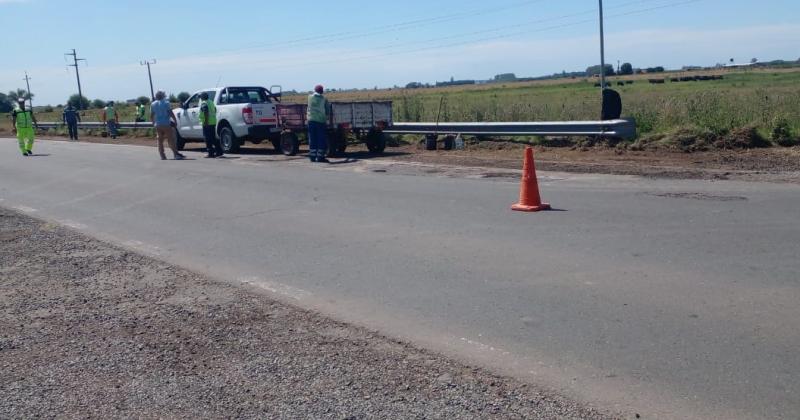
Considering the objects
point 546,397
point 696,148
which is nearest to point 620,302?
point 546,397

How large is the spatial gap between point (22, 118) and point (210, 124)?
8.49 m

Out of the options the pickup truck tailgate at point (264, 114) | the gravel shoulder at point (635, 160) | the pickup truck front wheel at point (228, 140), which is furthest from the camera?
the pickup truck front wheel at point (228, 140)

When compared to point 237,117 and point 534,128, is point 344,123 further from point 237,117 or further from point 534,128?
point 534,128

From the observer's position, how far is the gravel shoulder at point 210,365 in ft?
15.5

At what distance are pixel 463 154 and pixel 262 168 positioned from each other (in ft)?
15.4

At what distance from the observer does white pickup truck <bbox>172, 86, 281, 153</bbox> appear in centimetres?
2194

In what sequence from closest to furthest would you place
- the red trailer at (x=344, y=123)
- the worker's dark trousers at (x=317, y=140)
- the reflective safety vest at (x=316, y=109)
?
the reflective safety vest at (x=316, y=109) < the worker's dark trousers at (x=317, y=140) < the red trailer at (x=344, y=123)

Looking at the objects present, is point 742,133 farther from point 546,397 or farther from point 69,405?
point 69,405

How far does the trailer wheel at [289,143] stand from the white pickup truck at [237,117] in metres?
0.30

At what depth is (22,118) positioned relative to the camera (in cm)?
2673

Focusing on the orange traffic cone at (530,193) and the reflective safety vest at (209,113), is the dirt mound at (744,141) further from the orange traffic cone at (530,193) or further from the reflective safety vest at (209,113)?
the reflective safety vest at (209,113)

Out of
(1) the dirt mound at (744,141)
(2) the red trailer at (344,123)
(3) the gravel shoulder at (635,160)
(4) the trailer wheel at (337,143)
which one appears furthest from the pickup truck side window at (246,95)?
(1) the dirt mound at (744,141)

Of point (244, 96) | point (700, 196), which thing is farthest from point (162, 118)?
point (700, 196)

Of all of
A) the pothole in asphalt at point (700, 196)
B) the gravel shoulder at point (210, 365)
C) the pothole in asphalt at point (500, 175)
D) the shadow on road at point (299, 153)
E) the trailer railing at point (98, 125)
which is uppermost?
the trailer railing at point (98, 125)
